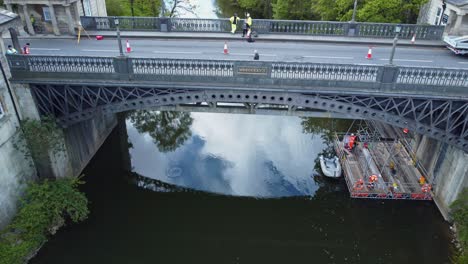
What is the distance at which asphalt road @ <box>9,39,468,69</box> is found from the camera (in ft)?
67.3

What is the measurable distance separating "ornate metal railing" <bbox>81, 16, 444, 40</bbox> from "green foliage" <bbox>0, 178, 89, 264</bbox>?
35.5ft

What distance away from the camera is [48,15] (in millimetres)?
24812

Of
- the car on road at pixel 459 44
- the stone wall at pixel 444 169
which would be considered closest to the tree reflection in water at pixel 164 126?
the stone wall at pixel 444 169

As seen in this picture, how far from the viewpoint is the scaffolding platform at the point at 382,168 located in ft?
72.4

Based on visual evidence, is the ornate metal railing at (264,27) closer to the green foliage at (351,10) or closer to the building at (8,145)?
the green foliage at (351,10)

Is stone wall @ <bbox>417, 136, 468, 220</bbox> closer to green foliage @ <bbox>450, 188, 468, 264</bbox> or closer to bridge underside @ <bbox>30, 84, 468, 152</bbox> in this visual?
green foliage @ <bbox>450, 188, 468, 264</bbox>

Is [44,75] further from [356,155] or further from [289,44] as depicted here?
[356,155]

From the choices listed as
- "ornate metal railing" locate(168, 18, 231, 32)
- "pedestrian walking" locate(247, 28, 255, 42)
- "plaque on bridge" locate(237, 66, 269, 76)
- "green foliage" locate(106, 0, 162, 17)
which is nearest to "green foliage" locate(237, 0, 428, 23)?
"pedestrian walking" locate(247, 28, 255, 42)

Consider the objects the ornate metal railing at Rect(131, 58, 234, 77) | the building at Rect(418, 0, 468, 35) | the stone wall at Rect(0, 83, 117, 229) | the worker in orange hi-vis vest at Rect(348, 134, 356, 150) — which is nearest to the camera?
the ornate metal railing at Rect(131, 58, 234, 77)

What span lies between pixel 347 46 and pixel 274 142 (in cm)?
919

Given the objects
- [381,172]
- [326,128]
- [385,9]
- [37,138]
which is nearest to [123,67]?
[37,138]

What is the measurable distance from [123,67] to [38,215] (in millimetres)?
8288

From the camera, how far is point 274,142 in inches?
1126

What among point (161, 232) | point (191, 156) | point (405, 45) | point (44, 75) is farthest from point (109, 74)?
point (405, 45)
